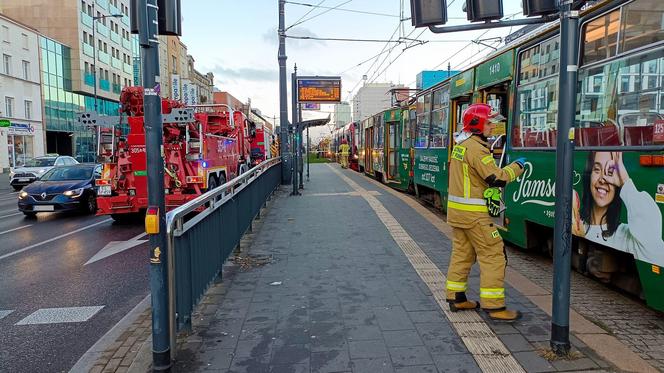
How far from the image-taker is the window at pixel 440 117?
9.92 m

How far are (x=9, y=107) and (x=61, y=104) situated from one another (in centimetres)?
761

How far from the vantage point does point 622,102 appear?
14.4 ft

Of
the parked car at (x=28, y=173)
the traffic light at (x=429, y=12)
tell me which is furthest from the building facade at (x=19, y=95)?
the traffic light at (x=429, y=12)

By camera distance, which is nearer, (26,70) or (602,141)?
(602,141)

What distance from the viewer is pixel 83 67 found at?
48188mm

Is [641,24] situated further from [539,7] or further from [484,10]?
[484,10]

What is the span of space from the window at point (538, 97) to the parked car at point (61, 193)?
34.7 ft

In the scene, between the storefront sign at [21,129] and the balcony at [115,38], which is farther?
the balcony at [115,38]

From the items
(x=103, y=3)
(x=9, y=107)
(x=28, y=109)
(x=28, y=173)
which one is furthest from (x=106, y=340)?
(x=103, y=3)

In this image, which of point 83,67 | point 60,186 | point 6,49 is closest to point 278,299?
point 60,186

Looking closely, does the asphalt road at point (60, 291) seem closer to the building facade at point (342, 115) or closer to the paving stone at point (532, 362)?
the paving stone at point (532, 362)

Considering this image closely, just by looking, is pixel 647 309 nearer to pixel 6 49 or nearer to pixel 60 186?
pixel 60 186

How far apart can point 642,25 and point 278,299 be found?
160 inches

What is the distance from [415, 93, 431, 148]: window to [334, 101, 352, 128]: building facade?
41.3 meters
